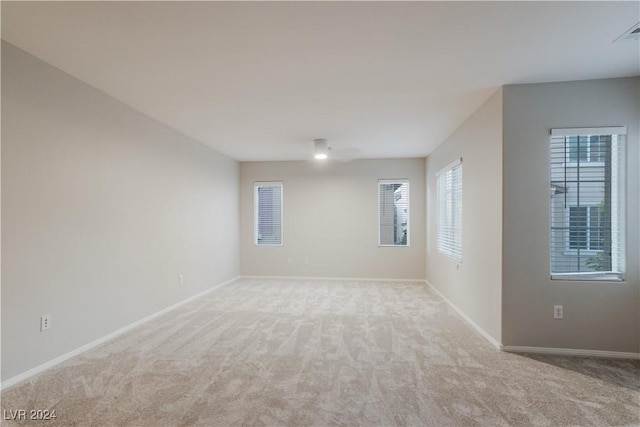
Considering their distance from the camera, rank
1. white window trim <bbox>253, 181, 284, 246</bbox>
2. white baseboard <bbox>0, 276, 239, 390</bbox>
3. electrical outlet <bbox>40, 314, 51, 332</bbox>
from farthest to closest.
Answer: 1. white window trim <bbox>253, 181, 284, 246</bbox>
2. electrical outlet <bbox>40, 314, 51, 332</bbox>
3. white baseboard <bbox>0, 276, 239, 390</bbox>

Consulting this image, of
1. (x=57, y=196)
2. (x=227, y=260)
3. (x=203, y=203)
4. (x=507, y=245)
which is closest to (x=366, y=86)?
(x=507, y=245)

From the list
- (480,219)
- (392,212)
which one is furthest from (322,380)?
(392,212)

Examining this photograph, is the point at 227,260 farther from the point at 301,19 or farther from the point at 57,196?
the point at 301,19

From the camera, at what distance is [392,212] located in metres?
6.48

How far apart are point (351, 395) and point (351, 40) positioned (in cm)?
255

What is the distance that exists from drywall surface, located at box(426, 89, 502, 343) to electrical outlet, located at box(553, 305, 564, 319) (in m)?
0.47

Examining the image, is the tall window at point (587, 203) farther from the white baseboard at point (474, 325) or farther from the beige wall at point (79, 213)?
the beige wall at point (79, 213)

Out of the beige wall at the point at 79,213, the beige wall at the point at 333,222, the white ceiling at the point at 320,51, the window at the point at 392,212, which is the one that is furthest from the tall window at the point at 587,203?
the beige wall at the point at 79,213

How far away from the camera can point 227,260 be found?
618cm

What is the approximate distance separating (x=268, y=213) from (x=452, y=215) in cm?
381

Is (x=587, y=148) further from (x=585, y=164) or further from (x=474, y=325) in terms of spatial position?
(x=474, y=325)

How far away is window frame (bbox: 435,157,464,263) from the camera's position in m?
4.28

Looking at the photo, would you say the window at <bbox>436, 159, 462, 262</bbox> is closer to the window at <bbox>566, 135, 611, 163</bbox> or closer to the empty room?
the empty room

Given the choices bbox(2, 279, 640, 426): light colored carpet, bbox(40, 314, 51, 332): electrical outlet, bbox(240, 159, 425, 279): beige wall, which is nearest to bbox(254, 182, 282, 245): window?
bbox(240, 159, 425, 279): beige wall
